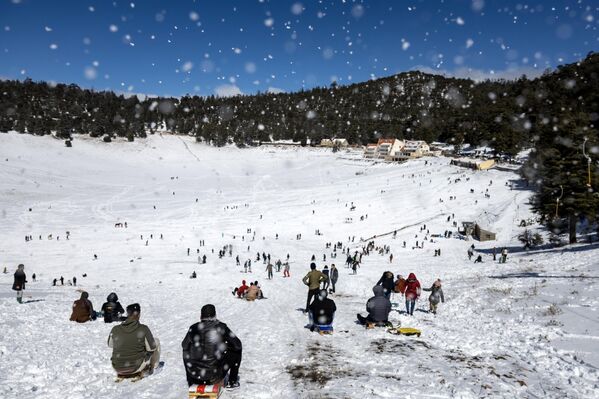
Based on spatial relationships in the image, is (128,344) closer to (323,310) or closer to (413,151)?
(323,310)

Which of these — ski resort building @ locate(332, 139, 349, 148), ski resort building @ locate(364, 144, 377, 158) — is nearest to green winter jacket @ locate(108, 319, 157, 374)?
ski resort building @ locate(364, 144, 377, 158)

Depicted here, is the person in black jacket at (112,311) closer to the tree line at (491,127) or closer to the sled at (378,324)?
the sled at (378,324)

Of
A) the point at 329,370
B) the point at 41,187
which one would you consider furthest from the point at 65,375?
the point at 41,187

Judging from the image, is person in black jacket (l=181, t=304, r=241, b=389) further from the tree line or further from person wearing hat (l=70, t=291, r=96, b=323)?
the tree line

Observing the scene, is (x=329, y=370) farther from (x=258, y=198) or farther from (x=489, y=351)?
(x=258, y=198)

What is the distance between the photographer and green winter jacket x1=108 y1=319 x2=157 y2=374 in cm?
648

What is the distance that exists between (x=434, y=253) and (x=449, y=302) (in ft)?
77.4

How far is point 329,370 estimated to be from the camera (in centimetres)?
720

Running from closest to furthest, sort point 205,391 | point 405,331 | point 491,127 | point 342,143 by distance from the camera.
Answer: point 205,391 < point 405,331 < point 491,127 < point 342,143

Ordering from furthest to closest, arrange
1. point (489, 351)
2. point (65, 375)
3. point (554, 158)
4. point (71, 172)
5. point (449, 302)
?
point (71, 172) < point (554, 158) < point (449, 302) < point (489, 351) < point (65, 375)

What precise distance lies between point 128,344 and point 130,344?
3cm

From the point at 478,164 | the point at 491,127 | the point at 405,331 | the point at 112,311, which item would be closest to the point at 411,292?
the point at 405,331

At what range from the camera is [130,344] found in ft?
21.4

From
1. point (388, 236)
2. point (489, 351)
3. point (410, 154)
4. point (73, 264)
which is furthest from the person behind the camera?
point (410, 154)
